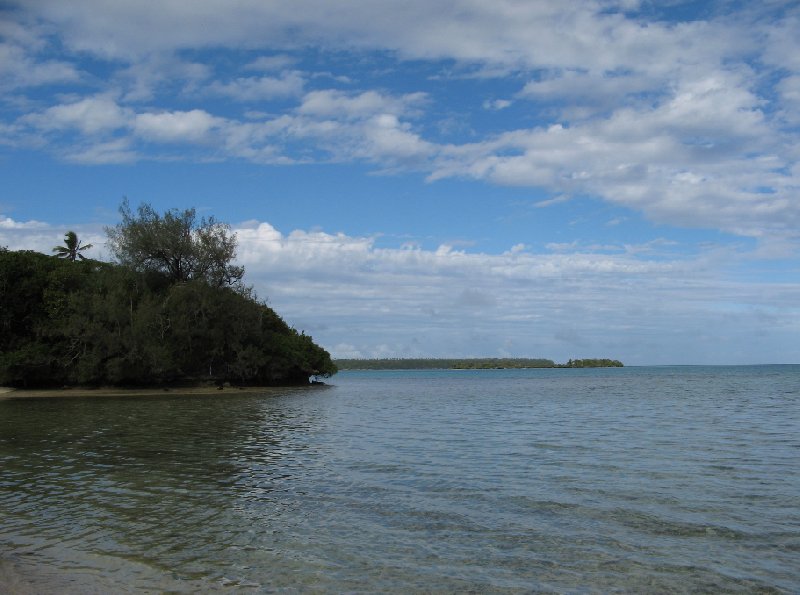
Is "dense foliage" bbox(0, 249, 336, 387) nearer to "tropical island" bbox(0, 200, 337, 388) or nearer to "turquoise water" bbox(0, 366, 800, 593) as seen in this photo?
"tropical island" bbox(0, 200, 337, 388)

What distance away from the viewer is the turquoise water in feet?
29.5

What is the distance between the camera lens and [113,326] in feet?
199

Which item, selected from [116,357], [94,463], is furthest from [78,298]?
[94,463]

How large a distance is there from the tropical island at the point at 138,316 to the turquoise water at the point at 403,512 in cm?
3561

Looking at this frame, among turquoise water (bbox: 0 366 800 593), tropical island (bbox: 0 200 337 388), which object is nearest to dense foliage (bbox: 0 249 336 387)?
tropical island (bbox: 0 200 337 388)

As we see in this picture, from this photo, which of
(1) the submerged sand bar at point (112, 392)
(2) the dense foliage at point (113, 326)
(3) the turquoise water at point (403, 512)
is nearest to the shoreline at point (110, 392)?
(1) the submerged sand bar at point (112, 392)

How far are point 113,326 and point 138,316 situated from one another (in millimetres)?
2705

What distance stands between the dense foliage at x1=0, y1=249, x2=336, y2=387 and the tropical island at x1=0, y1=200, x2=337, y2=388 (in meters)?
0.10

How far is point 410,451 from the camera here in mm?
21062

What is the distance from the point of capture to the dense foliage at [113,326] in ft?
193

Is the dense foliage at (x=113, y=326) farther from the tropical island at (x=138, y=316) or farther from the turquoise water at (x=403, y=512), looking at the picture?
the turquoise water at (x=403, y=512)

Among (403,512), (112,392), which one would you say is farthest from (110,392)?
(403,512)

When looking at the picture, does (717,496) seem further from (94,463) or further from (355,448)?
(94,463)

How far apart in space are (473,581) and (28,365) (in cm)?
5952
